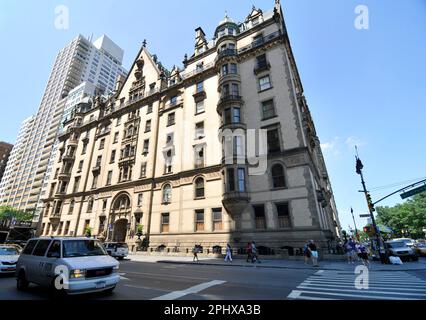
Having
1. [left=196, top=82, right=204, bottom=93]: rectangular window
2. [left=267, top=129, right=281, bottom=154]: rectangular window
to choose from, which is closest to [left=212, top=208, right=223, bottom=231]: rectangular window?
[left=267, top=129, right=281, bottom=154]: rectangular window

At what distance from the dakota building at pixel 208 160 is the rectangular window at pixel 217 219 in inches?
4.5

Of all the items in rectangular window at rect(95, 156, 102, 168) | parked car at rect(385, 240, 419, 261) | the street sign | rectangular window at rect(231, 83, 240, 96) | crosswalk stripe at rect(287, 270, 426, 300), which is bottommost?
crosswalk stripe at rect(287, 270, 426, 300)

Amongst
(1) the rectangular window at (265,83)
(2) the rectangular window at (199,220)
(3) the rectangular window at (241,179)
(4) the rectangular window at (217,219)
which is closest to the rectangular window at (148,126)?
(2) the rectangular window at (199,220)

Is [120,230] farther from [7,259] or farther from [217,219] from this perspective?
[7,259]

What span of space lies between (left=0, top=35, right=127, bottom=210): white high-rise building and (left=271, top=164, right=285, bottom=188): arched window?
3426 inches

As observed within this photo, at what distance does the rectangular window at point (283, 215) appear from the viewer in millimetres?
20969

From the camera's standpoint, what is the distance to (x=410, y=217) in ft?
174

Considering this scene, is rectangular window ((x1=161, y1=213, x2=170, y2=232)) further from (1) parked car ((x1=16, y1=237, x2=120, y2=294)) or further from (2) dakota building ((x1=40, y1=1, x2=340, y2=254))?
(1) parked car ((x1=16, y1=237, x2=120, y2=294))

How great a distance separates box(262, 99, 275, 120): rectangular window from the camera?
25422mm

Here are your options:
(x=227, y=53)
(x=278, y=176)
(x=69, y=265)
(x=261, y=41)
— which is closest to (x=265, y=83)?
(x=261, y=41)

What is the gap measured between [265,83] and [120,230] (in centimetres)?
3052

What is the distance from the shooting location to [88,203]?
37594 millimetres
